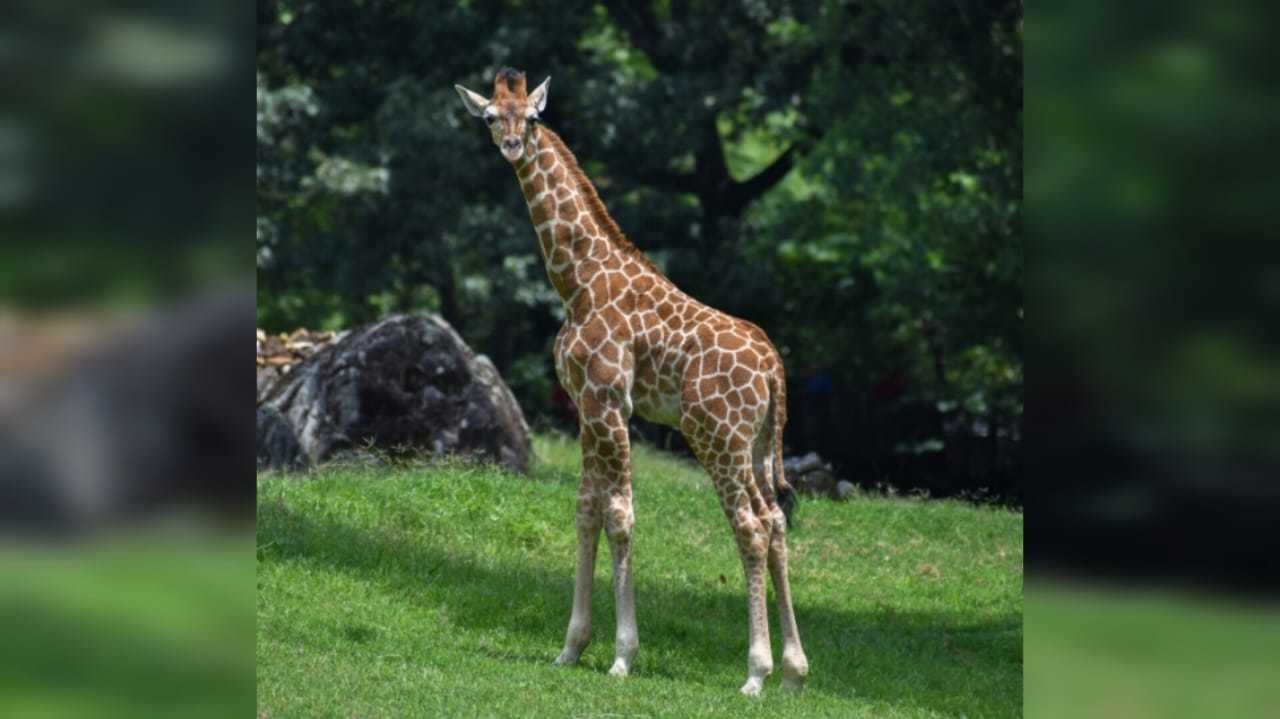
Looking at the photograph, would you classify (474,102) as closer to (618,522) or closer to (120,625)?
(618,522)

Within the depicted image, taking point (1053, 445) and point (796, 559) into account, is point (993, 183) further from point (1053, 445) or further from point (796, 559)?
point (1053, 445)

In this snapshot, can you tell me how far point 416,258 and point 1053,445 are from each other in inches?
830

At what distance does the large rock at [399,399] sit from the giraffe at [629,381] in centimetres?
616

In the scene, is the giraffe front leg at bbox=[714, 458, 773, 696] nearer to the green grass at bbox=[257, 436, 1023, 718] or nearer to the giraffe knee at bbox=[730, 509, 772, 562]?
the giraffe knee at bbox=[730, 509, 772, 562]

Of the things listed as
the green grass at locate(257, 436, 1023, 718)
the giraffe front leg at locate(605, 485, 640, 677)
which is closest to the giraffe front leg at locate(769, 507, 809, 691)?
the green grass at locate(257, 436, 1023, 718)

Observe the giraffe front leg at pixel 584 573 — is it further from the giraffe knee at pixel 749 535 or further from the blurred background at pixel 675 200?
the blurred background at pixel 675 200

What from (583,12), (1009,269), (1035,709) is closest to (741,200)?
(583,12)

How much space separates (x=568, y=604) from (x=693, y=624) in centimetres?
89

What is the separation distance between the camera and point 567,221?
962 centimetres

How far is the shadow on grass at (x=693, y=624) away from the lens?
1010 centimetres

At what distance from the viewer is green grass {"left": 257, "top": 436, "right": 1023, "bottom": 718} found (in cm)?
868

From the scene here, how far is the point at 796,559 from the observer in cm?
1388

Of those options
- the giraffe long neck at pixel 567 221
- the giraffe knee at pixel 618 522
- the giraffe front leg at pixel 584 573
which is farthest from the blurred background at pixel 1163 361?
the giraffe long neck at pixel 567 221

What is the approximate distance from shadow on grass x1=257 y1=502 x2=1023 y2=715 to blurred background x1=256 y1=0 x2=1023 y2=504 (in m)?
9.27
